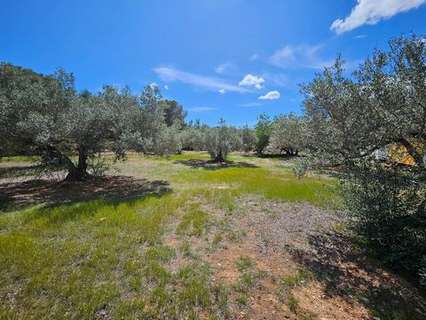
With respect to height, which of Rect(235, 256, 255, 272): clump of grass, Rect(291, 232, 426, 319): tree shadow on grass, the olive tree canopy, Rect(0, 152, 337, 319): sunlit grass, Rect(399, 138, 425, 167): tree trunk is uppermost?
the olive tree canopy

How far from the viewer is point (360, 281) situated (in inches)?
184

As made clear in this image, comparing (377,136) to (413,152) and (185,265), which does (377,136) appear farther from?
(185,265)

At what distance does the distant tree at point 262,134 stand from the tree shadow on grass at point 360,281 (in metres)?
36.7

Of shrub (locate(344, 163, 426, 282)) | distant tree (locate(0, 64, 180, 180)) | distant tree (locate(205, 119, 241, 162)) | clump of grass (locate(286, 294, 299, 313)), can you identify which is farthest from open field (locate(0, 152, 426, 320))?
distant tree (locate(205, 119, 241, 162))

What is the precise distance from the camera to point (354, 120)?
17.1ft

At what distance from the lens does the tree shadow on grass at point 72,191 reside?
8756 mm

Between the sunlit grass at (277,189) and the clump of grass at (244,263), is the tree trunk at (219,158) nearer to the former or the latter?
the sunlit grass at (277,189)

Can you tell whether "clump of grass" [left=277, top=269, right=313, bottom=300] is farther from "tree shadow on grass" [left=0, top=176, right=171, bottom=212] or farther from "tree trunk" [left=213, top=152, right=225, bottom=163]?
"tree trunk" [left=213, top=152, right=225, bottom=163]

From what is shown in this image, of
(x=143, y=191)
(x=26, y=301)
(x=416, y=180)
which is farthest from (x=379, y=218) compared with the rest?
(x=143, y=191)

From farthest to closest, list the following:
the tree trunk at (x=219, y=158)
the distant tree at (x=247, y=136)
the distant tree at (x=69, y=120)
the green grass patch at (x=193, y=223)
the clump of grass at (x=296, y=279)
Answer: the distant tree at (x=247, y=136)
the tree trunk at (x=219, y=158)
the distant tree at (x=69, y=120)
the green grass patch at (x=193, y=223)
the clump of grass at (x=296, y=279)

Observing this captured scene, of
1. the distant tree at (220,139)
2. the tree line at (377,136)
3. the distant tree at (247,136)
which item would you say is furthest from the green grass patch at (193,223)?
the distant tree at (247,136)

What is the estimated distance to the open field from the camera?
3602mm

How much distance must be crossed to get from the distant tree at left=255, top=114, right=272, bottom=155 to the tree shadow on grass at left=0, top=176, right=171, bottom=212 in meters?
31.4

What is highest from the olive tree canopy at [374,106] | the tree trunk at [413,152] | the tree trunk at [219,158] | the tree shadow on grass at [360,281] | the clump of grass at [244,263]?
the olive tree canopy at [374,106]
